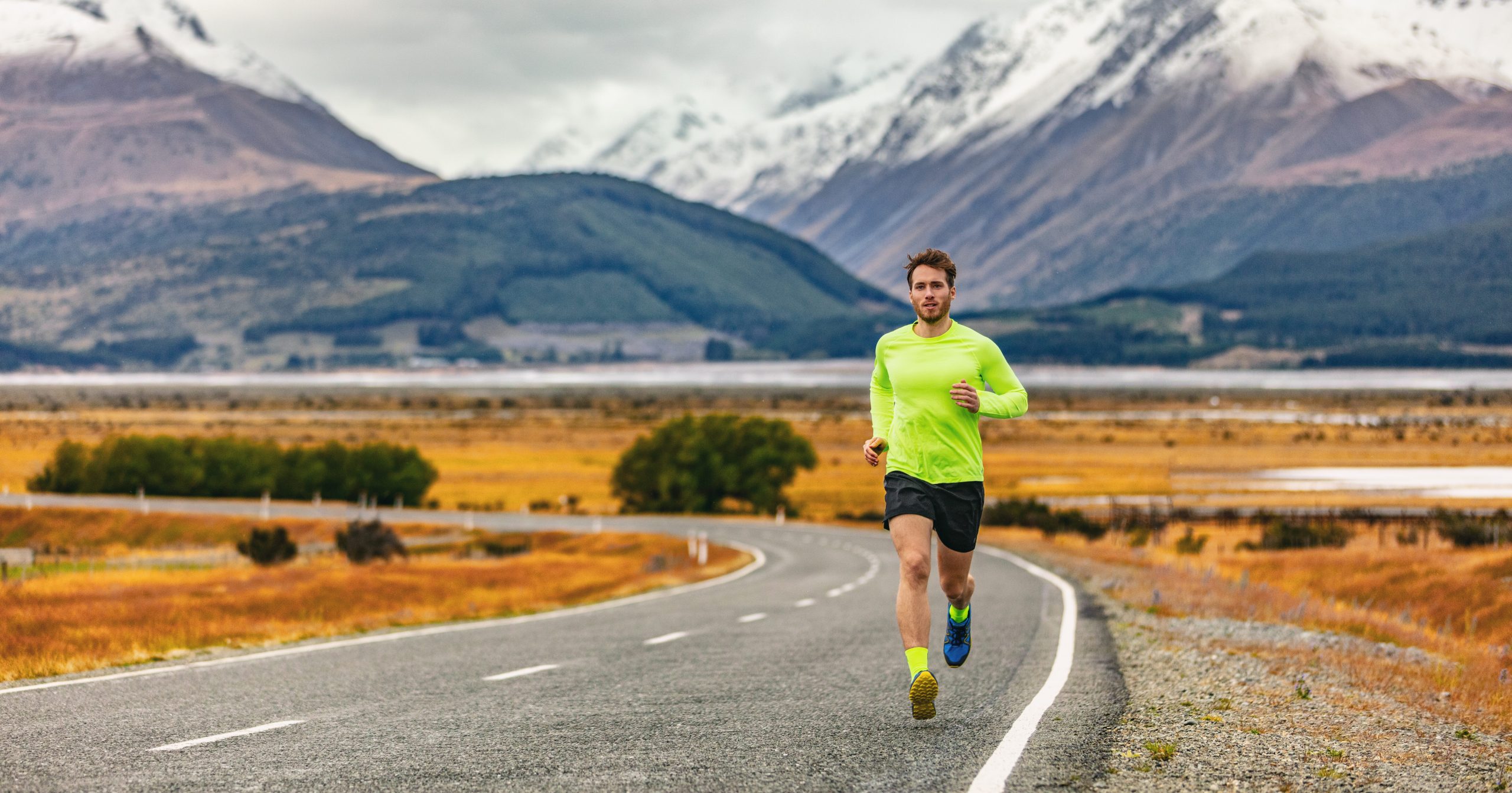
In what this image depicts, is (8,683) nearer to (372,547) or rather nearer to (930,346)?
(930,346)

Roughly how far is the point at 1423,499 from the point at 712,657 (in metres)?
60.3

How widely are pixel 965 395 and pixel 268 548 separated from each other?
35385mm

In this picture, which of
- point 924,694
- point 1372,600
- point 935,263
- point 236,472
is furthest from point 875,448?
point 236,472

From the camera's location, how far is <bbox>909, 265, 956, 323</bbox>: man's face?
9797 millimetres

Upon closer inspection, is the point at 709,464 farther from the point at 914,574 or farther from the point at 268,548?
the point at 914,574

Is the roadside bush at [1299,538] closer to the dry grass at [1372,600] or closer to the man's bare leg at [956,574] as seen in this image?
the dry grass at [1372,600]

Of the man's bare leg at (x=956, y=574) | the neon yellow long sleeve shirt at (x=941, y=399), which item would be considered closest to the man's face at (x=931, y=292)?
the neon yellow long sleeve shirt at (x=941, y=399)

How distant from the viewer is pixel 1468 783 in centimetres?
830

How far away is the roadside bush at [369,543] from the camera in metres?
40.3

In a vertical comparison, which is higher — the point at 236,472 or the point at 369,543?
the point at 236,472

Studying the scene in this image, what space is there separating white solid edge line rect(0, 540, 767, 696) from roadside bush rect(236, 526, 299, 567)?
1420 cm

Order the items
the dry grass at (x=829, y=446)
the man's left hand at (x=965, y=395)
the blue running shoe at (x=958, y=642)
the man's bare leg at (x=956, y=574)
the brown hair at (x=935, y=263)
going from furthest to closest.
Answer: the dry grass at (x=829, y=446) → the blue running shoe at (x=958, y=642) → the man's bare leg at (x=956, y=574) → the brown hair at (x=935, y=263) → the man's left hand at (x=965, y=395)

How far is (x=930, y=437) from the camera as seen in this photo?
9789 millimetres

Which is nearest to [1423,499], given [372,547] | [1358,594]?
[1358,594]
